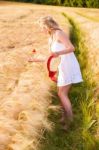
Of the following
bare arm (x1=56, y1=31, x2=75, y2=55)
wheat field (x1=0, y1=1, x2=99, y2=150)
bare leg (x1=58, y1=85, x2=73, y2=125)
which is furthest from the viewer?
bare leg (x1=58, y1=85, x2=73, y2=125)

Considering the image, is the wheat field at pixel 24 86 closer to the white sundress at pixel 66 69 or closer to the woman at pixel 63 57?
the woman at pixel 63 57

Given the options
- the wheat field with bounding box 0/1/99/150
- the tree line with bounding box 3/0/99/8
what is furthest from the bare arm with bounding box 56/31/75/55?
the tree line with bounding box 3/0/99/8

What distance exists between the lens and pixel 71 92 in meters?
8.74

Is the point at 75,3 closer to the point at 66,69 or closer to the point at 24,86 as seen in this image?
the point at 24,86

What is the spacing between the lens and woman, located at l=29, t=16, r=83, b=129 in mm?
7430

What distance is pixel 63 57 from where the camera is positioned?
7496 millimetres

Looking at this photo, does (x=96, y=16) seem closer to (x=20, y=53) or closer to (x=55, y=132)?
(x=20, y=53)

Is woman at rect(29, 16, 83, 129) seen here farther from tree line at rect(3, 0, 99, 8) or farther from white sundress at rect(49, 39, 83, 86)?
tree line at rect(3, 0, 99, 8)

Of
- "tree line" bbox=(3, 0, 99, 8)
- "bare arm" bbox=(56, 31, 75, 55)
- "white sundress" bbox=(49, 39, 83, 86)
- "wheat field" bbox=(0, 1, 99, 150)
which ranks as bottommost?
"tree line" bbox=(3, 0, 99, 8)

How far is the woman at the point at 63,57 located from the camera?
7430mm

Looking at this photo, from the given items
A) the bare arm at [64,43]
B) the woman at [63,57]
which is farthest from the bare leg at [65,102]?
the bare arm at [64,43]

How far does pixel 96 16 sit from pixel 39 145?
43.4 feet

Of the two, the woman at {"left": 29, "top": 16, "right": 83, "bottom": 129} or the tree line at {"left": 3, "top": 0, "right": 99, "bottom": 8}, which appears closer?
the woman at {"left": 29, "top": 16, "right": 83, "bottom": 129}

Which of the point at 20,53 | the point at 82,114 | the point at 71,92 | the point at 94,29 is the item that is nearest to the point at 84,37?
the point at 94,29
